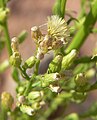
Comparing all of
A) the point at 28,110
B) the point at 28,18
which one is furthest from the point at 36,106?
the point at 28,18

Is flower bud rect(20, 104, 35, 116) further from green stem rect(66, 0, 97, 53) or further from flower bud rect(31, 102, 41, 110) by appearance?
green stem rect(66, 0, 97, 53)

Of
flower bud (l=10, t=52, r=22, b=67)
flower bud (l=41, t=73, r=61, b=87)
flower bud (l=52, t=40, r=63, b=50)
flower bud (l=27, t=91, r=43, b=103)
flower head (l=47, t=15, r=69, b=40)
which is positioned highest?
flower head (l=47, t=15, r=69, b=40)

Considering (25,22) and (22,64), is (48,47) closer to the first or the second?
(22,64)

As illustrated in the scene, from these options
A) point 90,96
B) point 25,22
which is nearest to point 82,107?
point 90,96

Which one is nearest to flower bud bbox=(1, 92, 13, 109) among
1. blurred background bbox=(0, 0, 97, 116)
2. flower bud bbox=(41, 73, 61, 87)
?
flower bud bbox=(41, 73, 61, 87)

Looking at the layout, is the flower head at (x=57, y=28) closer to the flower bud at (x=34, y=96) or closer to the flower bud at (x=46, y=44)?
the flower bud at (x=46, y=44)
